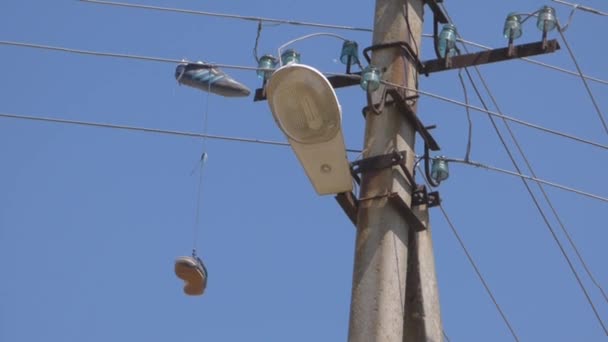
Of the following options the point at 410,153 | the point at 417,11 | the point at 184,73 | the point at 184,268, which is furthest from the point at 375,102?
the point at 184,73

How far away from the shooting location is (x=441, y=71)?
24.6 feet

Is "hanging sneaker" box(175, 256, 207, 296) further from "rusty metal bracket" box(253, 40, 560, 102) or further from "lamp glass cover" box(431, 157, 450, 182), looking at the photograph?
"lamp glass cover" box(431, 157, 450, 182)

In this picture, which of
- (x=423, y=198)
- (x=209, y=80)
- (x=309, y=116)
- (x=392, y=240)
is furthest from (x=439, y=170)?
(x=209, y=80)

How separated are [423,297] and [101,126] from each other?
2760 millimetres

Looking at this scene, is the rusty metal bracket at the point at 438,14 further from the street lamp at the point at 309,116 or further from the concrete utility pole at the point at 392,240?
the street lamp at the point at 309,116

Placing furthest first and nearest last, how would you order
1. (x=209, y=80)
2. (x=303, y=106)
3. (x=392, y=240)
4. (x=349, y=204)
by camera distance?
(x=209, y=80) → (x=349, y=204) → (x=392, y=240) → (x=303, y=106)

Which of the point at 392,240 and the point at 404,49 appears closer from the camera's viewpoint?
the point at 392,240

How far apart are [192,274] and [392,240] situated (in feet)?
3.93

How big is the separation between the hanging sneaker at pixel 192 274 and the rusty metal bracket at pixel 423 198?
50.3 inches

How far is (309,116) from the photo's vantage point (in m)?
6.34

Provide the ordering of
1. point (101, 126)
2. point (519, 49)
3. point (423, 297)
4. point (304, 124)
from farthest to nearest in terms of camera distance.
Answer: point (101, 126) → point (519, 49) → point (423, 297) → point (304, 124)

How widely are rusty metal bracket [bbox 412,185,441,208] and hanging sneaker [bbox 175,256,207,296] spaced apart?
1.28m

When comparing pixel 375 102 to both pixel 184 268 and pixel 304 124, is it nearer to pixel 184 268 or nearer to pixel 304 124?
pixel 304 124

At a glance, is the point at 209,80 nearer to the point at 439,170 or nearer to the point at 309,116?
the point at 439,170
